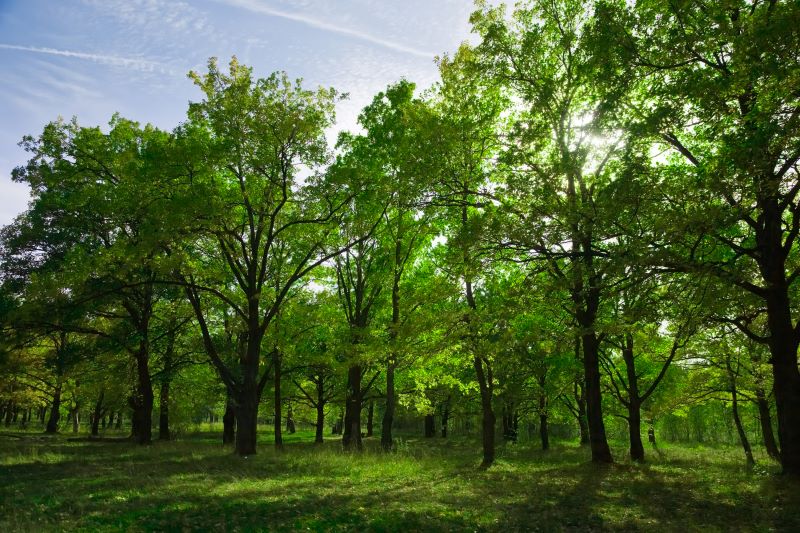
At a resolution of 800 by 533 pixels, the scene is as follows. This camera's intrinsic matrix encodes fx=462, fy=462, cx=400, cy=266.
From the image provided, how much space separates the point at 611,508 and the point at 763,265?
6.98 metres

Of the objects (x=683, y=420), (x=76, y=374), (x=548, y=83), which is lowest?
(x=683, y=420)

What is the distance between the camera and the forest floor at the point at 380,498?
27.2ft

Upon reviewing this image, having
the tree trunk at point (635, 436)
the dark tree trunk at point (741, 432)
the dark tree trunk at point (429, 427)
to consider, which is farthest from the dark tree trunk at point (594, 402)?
the dark tree trunk at point (429, 427)

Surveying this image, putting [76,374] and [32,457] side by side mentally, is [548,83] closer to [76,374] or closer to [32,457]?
[32,457]

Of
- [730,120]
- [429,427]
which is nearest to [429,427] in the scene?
[429,427]

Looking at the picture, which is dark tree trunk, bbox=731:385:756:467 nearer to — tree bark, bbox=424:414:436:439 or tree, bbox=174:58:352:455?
tree, bbox=174:58:352:455

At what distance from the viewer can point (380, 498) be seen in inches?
417

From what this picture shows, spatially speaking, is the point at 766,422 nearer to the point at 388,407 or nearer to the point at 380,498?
the point at 388,407

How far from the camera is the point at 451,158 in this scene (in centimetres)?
1542

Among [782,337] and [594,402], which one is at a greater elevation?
[782,337]

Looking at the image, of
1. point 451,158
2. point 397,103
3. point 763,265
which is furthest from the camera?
point 397,103

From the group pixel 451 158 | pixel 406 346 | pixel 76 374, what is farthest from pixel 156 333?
pixel 451 158

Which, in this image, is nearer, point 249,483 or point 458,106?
point 249,483

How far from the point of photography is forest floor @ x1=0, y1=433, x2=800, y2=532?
8.29m
